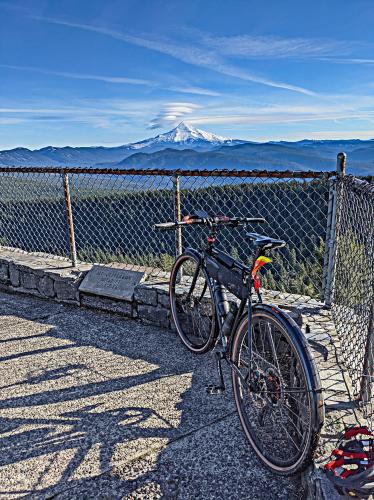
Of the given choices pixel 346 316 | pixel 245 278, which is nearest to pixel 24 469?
pixel 245 278

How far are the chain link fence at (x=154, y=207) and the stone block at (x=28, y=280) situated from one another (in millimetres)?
586

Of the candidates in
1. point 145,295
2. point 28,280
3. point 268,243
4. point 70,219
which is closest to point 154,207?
point 70,219

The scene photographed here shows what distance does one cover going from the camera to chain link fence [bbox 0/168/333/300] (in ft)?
13.6

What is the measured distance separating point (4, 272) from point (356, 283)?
15.5 ft

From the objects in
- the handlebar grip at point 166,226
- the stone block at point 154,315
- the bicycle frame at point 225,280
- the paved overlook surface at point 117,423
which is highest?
the handlebar grip at point 166,226

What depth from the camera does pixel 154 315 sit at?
15.0ft

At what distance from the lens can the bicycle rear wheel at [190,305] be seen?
3.97 m

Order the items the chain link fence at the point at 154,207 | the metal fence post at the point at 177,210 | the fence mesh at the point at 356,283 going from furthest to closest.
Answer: the metal fence post at the point at 177,210
the chain link fence at the point at 154,207
the fence mesh at the point at 356,283

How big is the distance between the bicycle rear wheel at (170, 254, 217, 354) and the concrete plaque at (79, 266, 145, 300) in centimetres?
68

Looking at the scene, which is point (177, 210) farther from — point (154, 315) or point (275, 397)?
point (275, 397)

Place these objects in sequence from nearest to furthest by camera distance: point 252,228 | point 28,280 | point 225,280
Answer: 1. point 225,280
2. point 252,228
3. point 28,280

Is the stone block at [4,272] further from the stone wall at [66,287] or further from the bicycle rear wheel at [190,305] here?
the bicycle rear wheel at [190,305]

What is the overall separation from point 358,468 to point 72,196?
176 inches

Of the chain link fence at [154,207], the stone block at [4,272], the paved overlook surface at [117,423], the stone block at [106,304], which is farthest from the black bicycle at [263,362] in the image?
the stone block at [4,272]
